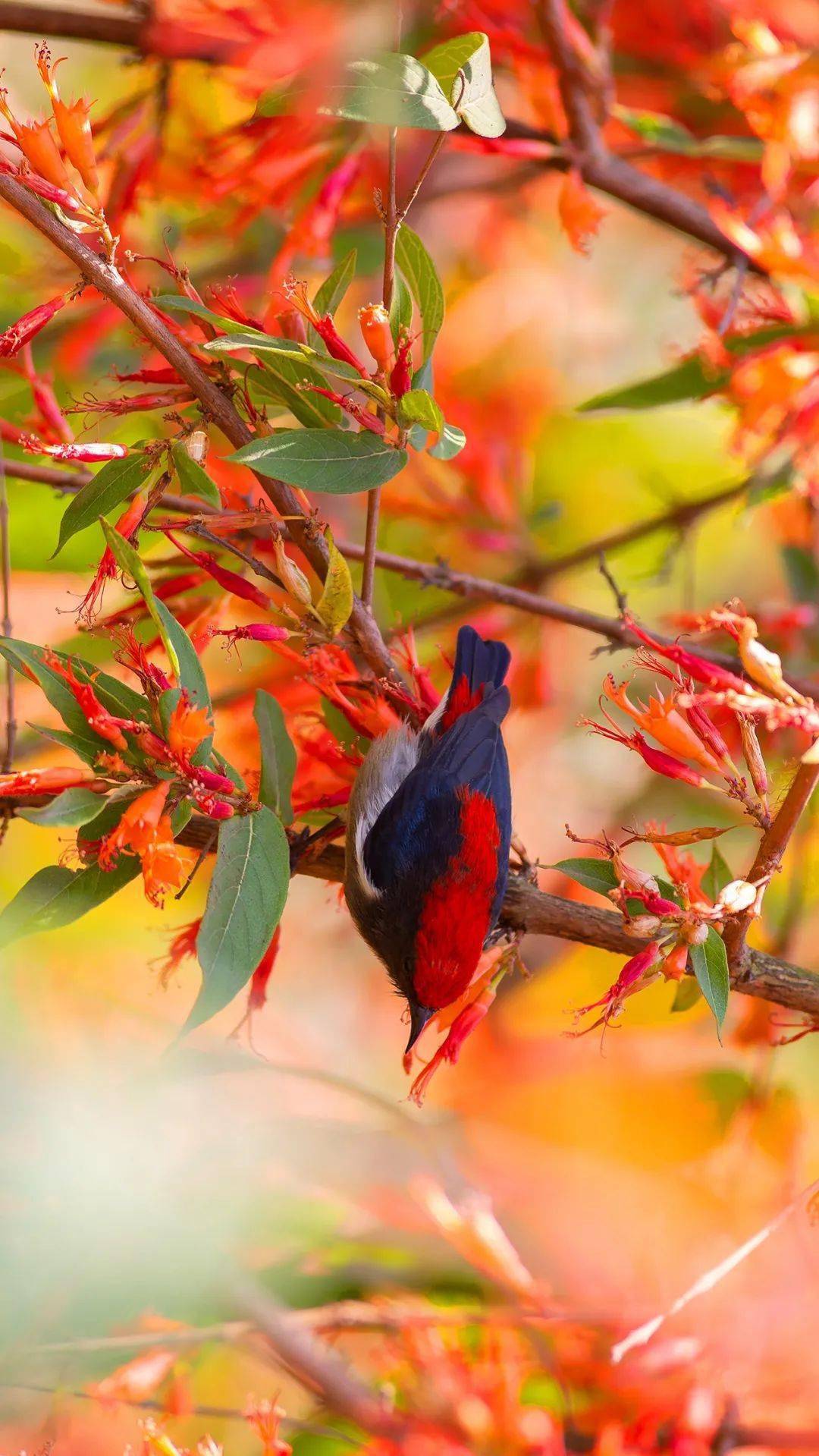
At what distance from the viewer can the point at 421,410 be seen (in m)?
0.82

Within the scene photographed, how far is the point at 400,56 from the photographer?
30.2 inches

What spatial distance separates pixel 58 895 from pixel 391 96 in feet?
1.79

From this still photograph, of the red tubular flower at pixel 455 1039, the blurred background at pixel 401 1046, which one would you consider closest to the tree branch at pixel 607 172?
the blurred background at pixel 401 1046

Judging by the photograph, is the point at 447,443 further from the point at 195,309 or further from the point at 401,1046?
the point at 401,1046

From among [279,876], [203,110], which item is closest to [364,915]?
[279,876]

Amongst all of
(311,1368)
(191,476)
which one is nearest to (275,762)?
(191,476)

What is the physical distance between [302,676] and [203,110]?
1.17 meters

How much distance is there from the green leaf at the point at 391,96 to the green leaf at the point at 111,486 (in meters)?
0.26

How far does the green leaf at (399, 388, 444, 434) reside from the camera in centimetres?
81

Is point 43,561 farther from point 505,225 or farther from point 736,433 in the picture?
point 505,225

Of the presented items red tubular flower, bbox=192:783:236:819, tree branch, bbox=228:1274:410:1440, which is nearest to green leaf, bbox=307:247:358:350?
red tubular flower, bbox=192:783:236:819

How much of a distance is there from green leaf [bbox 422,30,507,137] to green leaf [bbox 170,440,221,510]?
0.29 meters

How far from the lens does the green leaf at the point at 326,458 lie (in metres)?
0.80

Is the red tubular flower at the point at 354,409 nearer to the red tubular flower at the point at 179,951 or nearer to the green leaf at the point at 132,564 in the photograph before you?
the green leaf at the point at 132,564
